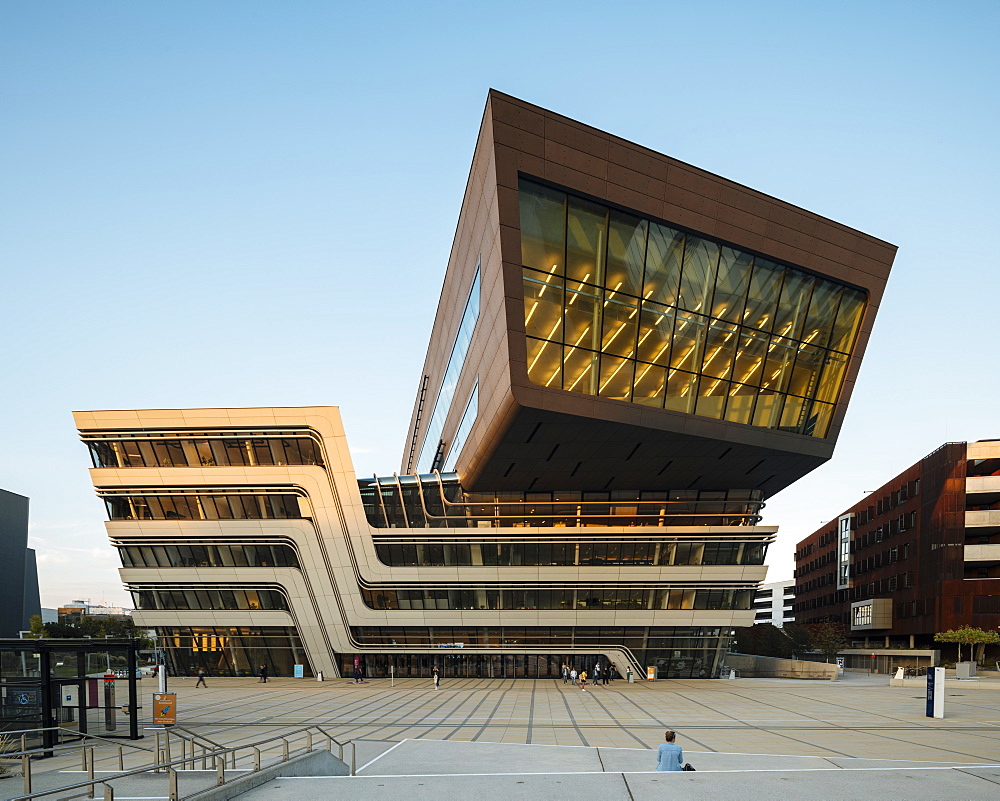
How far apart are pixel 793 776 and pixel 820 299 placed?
3065cm

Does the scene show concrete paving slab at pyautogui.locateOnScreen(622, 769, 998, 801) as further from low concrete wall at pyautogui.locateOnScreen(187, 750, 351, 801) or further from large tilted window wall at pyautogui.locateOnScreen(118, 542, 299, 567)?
large tilted window wall at pyautogui.locateOnScreen(118, 542, 299, 567)

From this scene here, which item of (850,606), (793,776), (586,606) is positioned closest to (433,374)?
(586,606)

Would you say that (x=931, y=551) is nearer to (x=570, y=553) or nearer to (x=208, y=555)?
(x=570, y=553)

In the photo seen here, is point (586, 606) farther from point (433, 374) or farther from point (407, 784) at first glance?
point (407, 784)

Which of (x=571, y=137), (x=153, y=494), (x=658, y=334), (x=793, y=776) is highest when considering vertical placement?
(x=571, y=137)

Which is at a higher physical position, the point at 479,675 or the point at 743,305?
the point at 743,305

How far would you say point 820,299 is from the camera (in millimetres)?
43250

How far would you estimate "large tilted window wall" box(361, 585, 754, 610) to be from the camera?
60344mm

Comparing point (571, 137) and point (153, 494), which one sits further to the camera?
point (153, 494)

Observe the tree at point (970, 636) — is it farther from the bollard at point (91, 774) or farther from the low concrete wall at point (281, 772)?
the bollard at point (91, 774)

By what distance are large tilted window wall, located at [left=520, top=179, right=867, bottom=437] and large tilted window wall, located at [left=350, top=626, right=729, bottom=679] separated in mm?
22417

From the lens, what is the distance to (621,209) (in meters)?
36.2

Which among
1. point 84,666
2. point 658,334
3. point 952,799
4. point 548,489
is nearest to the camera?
point 952,799

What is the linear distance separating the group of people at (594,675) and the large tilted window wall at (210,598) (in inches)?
823
